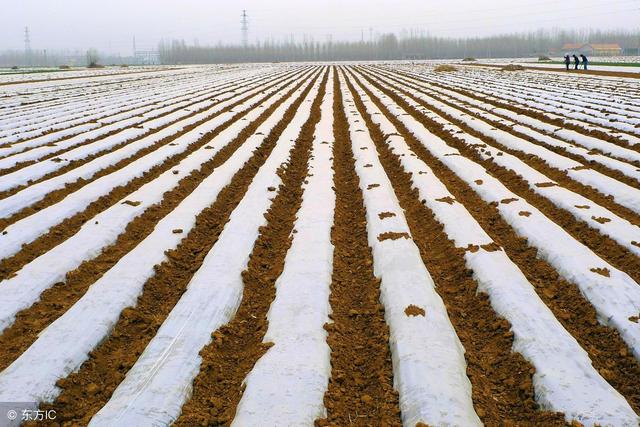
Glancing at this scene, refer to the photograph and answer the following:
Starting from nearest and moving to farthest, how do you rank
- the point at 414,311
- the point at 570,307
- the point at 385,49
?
1. the point at 414,311
2. the point at 570,307
3. the point at 385,49

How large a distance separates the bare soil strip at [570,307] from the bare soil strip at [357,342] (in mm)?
687

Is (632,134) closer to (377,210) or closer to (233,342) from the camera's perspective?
(377,210)

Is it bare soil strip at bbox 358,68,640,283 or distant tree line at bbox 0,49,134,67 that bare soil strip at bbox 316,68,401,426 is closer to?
bare soil strip at bbox 358,68,640,283

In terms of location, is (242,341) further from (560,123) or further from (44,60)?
(44,60)

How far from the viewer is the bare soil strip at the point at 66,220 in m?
4.18

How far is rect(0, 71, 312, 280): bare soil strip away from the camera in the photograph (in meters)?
4.18

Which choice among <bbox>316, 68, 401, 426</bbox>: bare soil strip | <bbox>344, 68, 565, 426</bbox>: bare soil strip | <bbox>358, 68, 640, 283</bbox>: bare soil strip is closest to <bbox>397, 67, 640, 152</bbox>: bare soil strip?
<bbox>358, 68, 640, 283</bbox>: bare soil strip

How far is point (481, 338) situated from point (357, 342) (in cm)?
82

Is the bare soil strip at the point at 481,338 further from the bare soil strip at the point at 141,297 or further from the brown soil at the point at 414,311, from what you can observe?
the bare soil strip at the point at 141,297

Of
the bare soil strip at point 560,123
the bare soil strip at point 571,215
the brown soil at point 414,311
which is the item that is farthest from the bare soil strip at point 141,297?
the bare soil strip at point 560,123

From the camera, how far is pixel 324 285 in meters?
3.62

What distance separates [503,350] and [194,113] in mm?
11747

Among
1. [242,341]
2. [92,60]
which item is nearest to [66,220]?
[242,341]

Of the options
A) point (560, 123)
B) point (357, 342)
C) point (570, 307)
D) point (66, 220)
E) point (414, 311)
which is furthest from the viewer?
point (560, 123)
